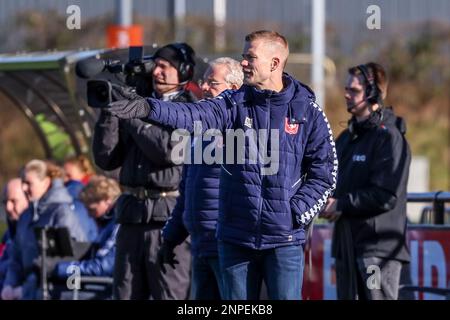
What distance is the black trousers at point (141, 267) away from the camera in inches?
344

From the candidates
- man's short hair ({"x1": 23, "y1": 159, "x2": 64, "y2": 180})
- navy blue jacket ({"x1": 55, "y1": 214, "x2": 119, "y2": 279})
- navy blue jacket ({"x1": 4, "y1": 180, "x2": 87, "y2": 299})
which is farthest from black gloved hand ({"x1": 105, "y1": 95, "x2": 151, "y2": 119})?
man's short hair ({"x1": 23, "y1": 159, "x2": 64, "y2": 180})

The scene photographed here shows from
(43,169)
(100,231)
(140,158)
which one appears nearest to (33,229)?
(100,231)

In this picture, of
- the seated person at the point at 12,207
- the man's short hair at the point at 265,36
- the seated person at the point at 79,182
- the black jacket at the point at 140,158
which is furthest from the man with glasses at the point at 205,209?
the seated person at the point at 12,207

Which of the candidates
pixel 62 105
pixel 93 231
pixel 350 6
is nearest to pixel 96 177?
pixel 93 231

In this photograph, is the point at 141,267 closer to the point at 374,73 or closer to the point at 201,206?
the point at 201,206

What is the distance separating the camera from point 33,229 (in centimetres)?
1103

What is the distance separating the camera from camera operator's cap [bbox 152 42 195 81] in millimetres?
8539

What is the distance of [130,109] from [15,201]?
5.96 meters

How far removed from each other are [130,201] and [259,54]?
226 centimetres

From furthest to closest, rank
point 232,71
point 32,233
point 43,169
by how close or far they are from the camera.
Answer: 1. point 43,169
2. point 32,233
3. point 232,71

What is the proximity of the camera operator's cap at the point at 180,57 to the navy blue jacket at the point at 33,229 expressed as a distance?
2829mm

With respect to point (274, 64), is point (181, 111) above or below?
below

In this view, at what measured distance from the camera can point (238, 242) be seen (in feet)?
22.9

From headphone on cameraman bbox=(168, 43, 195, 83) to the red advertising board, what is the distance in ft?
5.49
